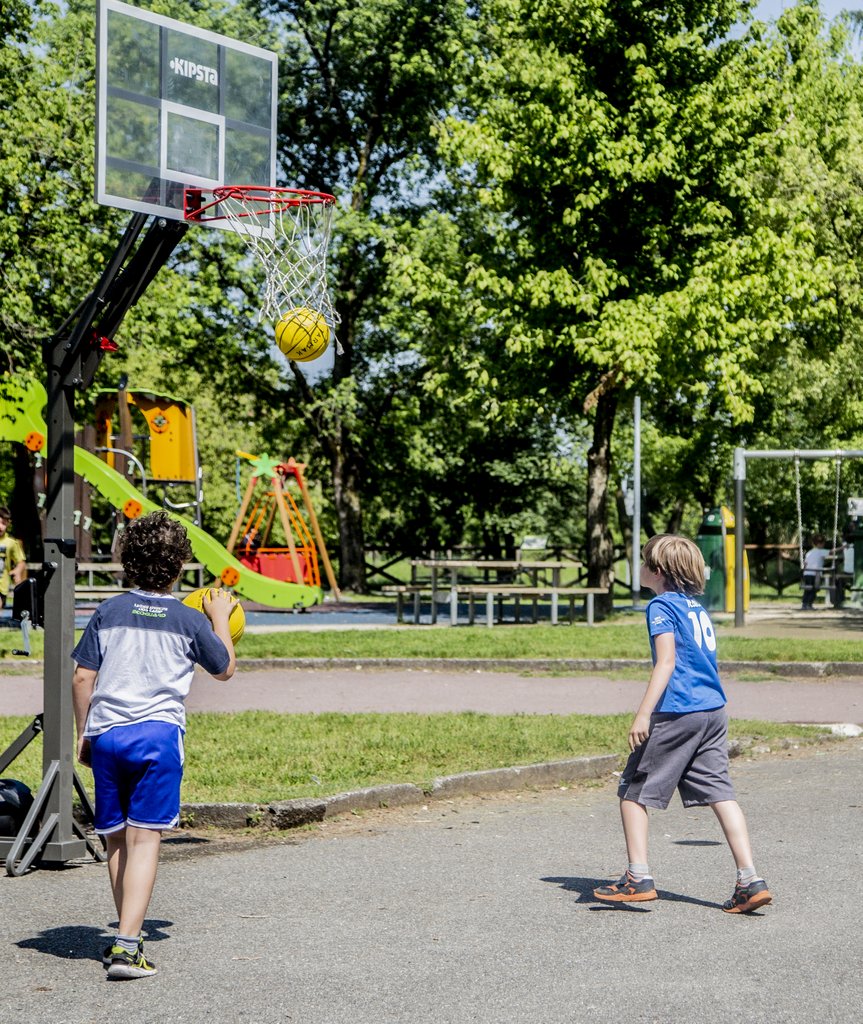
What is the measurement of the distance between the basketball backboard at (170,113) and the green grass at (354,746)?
10.8 ft

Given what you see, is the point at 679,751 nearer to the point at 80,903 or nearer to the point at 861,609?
the point at 80,903

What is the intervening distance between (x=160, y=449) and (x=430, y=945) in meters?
24.2

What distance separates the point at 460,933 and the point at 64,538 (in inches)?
110

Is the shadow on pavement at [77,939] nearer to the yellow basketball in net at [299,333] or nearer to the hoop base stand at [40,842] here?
the hoop base stand at [40,842]

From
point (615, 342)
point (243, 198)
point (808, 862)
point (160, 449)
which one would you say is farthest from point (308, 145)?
point (808, 862)

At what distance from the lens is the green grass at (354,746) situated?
8.30m

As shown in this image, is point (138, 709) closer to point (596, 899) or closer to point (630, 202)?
point (596, 899)

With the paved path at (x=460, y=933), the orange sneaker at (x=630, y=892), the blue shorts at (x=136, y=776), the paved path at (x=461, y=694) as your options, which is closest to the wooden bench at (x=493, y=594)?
the paved path at (x=461, y=694)

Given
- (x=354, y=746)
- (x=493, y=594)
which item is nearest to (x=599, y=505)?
(x=493, y=594)

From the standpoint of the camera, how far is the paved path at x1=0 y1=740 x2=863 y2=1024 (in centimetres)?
443

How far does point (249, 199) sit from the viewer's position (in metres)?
8.13

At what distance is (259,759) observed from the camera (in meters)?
9.11

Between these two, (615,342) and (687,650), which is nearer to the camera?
(687,650)

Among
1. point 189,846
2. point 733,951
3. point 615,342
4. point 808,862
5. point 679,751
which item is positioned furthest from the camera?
point 615,342
